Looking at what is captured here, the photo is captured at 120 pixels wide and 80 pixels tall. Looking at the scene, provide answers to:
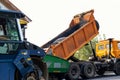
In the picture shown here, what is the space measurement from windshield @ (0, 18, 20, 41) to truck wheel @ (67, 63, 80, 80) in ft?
33.3

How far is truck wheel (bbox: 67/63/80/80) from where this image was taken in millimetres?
17438

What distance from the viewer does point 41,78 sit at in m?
7.97

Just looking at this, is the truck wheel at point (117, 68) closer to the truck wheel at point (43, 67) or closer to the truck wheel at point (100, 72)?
the truck wheel at point (100, 72)

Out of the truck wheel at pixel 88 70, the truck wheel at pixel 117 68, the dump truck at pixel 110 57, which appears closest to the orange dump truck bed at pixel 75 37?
the truck wheel at pixel 88 70

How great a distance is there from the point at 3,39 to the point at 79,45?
11.3 metres

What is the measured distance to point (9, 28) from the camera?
24.6 feet

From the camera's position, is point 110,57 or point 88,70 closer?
point 88,70

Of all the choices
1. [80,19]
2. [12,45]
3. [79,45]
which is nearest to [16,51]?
[12,45]

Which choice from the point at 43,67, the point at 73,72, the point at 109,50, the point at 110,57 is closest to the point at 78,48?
the point at 73,72

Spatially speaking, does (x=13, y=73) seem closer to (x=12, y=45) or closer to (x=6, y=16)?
(x=12, y=45)

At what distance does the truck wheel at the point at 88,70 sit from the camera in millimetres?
18359

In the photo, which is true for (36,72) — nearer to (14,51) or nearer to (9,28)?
(14,51)

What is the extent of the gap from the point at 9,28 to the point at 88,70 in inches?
466

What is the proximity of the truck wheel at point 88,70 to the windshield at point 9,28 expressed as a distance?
443 inches
